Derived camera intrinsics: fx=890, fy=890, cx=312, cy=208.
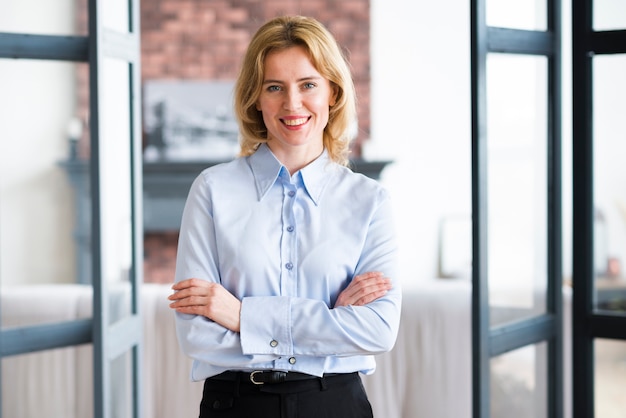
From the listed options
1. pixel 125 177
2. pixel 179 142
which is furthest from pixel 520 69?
pixel 179 142

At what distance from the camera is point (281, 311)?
1.61 m

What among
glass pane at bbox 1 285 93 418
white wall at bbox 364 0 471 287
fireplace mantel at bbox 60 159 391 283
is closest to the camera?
glass pane at bbox 1 285 93 418

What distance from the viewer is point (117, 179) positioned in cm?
277

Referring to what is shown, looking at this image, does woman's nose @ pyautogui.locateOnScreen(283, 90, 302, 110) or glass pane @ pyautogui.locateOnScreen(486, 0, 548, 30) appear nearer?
woman's nose @ pyautogui.locateOnScreen(283, 90, 302, 110)

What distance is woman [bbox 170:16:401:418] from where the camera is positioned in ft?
5.29

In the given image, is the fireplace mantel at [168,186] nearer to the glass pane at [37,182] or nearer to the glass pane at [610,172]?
the glass pane at [37,182]

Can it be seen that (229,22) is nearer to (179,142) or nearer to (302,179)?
(179,142)

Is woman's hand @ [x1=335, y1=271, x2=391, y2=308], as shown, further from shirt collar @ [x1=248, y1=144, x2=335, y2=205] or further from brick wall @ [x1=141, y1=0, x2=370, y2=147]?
brick wall @ [x1=141, y1=0, x2=370, y2=147]

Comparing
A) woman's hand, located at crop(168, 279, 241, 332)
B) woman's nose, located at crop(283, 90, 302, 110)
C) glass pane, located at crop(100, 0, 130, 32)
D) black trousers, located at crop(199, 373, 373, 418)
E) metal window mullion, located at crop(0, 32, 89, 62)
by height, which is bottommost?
black trousers, located at crop(199, 373, 373, 418)

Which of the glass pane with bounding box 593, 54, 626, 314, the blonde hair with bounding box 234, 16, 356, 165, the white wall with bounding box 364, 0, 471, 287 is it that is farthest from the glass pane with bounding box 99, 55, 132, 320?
the white wall with bounding box 364, 0, 471, 287

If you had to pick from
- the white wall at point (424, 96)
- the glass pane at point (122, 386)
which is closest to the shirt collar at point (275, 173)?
the glass pane at point (122, 386)

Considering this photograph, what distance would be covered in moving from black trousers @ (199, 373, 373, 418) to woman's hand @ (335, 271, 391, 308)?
0.15 m

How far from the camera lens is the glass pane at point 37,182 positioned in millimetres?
2541

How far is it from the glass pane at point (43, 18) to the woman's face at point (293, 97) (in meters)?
1.00
